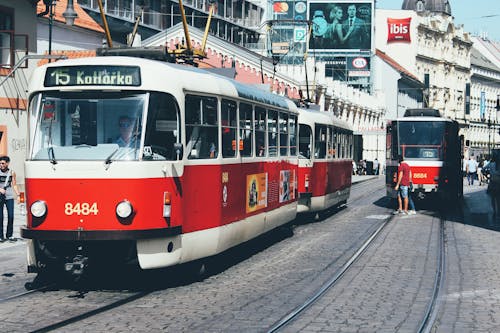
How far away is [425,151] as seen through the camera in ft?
96.7

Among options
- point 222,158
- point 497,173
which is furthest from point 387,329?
point 497,173

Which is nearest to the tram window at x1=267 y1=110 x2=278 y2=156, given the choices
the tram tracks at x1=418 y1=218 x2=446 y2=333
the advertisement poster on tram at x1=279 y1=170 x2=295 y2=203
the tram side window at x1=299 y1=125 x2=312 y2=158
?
the advertisement poster on tram at x1=279 y1=170 x2=295 y2=203

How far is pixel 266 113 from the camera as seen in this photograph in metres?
16.9

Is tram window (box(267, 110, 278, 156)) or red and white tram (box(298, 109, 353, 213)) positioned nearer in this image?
tram window (box(267, 110, 278, 156))

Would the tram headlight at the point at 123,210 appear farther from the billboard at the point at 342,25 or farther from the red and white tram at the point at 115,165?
the billboard at the point at 342,25

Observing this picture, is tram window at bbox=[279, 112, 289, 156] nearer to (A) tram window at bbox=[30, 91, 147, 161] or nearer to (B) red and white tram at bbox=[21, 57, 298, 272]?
(B) red and white tram at bbox=[21, 57, 298, 272]

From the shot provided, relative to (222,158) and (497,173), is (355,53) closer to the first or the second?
(497,173)

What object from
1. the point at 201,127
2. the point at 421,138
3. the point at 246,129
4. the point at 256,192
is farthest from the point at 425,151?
the point at 201,127

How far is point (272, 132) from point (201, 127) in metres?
4.66

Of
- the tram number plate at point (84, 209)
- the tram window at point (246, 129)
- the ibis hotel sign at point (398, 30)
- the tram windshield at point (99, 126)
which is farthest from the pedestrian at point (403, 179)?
the ibis hotel sign at point (398, 30)

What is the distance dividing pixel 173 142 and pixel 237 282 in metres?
2.28

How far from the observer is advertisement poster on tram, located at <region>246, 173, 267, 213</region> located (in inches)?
607

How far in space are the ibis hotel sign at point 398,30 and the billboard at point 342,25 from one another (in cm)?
3067

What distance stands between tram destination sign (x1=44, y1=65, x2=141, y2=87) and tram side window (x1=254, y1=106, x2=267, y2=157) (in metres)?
4.43
